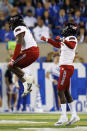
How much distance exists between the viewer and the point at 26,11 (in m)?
19.5

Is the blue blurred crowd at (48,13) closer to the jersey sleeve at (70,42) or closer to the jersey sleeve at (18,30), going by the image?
the jersey sleeve at (18,30)

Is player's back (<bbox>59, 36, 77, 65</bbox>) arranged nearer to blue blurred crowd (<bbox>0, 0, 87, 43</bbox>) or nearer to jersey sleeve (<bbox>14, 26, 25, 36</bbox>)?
jersey sleeve (<bbox>14, 26, 25, 36</bbox>)

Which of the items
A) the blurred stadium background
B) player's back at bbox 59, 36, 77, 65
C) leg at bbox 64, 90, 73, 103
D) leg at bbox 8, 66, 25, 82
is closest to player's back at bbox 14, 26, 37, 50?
leg at bbox 8, 66, 25, 82

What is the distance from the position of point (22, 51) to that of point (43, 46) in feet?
23.4

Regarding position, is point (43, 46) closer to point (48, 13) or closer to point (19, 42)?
point (48, 13)

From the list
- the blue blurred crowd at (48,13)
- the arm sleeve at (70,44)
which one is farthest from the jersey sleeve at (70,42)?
the blue blurred crowd at (48,13)

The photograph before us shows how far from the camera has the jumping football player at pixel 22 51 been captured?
1035 centimetres

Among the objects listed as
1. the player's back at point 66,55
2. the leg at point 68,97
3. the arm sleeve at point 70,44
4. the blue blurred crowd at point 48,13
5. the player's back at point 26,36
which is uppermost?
the blue blurred crowd at point 48,13

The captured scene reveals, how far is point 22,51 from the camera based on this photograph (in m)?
10.7

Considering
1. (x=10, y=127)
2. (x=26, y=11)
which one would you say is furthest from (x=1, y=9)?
(x=10, y=127)

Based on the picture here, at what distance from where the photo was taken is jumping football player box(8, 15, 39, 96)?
10352 mm

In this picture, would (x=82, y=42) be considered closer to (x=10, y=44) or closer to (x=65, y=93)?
(x=10, y=44)

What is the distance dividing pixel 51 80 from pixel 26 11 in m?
5.15

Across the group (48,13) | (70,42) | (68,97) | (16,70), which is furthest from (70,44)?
(48,13)
